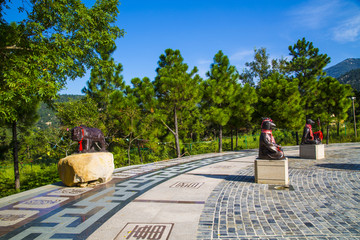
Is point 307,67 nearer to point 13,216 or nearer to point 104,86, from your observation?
point 104,86

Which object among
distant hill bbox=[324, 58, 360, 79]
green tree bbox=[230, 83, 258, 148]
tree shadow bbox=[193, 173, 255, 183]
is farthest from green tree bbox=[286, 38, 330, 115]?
distant hill bbox=[324, 58, 360, 79]

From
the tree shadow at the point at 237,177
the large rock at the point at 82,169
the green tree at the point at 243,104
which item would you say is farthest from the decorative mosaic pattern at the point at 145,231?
the green tree at the point at 243,104

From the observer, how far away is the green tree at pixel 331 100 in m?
18.1

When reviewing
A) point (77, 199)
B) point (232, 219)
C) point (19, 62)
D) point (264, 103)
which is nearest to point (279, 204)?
point (232, 219)

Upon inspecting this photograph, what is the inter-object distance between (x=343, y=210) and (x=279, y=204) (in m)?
1.05

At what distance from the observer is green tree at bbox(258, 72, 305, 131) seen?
16.2 meters

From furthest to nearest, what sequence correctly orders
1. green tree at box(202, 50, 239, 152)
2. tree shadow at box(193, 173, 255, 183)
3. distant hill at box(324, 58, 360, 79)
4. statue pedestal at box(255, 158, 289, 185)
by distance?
distant hill at box(324, 58, 360, 79)
green tree at box(202, 50, 239, 152)
tree shadow at box(193, 173, 255, 183)
statue pedestal at box(255, 158, 289, 185)

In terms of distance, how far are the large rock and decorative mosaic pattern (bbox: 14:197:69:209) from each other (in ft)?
2.98

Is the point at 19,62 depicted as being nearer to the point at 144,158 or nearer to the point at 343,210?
the point at 343,210

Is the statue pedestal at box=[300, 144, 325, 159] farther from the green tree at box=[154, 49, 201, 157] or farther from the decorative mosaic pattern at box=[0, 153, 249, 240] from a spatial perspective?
the decorative mosaic pattern at box=[0, 153, 249, 240]

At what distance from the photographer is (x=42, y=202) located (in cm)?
514

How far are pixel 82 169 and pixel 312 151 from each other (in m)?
10.1

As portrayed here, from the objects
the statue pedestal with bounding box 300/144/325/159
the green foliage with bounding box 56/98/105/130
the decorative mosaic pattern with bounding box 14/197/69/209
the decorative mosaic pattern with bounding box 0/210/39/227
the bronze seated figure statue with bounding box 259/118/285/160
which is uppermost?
the green foliage with bounding box 56/98/105/130

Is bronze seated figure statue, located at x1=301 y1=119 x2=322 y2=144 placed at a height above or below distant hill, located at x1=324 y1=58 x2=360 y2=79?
below
